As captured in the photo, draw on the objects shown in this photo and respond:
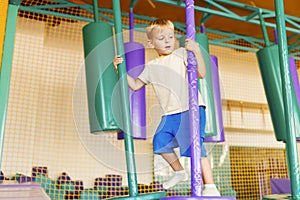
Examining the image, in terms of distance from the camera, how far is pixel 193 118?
3.24ft

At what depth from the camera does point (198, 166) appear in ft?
3.11

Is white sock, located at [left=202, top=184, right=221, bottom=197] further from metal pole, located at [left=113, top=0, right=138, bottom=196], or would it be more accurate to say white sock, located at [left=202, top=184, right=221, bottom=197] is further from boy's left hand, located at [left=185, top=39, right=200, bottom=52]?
boy's left hand, located at [left=185, top=39, right=200, bottom=52]

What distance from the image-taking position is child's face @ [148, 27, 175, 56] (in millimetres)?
1429

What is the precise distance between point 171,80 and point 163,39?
0.19 meters

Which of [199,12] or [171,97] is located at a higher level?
[199,12]

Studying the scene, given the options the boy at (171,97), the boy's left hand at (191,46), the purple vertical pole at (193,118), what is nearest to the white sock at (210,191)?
the boy at (171,97)

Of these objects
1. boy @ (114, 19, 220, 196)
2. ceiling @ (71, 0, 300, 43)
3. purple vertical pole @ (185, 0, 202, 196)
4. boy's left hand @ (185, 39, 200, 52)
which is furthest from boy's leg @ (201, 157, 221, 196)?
ceiling @ (71, 0, 300, 43)

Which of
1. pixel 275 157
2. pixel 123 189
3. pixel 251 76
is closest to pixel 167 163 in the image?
pixel 123 189

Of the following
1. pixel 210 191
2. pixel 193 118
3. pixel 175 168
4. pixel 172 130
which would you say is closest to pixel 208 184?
pixel 210 191

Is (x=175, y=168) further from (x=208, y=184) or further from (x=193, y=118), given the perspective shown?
(x=193, y=118)

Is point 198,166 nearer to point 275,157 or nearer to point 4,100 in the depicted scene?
point 4,100

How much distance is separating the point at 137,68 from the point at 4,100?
1342mm

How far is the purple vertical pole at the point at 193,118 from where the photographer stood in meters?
0.95

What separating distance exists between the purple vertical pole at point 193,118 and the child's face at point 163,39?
36 cm
